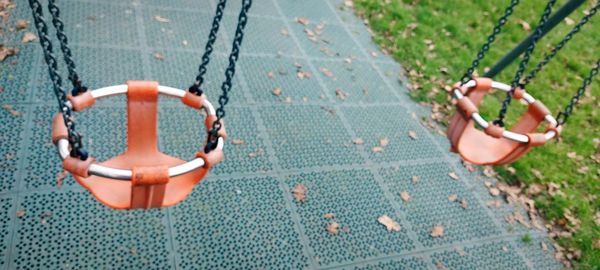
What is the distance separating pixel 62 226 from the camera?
3.34 meters

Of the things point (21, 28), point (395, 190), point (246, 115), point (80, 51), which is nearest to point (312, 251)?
point (395, 190)

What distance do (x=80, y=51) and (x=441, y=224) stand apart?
13.1ft

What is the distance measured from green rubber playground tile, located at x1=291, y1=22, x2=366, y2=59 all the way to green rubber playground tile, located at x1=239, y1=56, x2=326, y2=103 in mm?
445

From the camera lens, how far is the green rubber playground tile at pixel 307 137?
14.8 feet

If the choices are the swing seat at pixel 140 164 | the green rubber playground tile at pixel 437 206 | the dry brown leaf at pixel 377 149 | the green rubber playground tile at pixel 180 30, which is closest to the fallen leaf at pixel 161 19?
the green rubber playground tile at pixel 180 30

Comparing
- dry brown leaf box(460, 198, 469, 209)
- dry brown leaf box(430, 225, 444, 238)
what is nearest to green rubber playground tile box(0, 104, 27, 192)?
dry brown leaf box(430, 225, 444, 238)

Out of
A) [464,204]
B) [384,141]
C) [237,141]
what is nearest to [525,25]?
[384,141]

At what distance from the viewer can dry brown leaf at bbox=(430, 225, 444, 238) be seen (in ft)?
14.0

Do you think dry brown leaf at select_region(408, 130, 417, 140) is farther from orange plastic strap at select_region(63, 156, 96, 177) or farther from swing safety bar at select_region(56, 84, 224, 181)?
orange plastic strap at select_region(63, 156, 96, 177)

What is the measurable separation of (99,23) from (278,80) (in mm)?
2081

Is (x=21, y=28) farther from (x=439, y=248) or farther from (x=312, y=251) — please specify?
(x=439, y=248)

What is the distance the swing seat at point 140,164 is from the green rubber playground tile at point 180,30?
9.20ft

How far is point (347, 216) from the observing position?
4.15 meters

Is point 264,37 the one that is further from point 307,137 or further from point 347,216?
point 347,216
